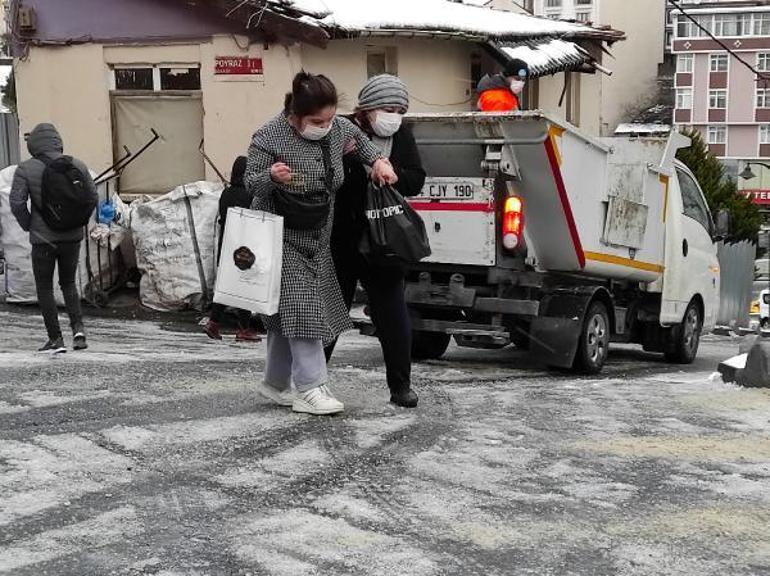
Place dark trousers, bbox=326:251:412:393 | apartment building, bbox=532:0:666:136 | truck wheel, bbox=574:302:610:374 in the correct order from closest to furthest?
dark trousers, bbox=326:251:412:393 → truck wheel, bbox=574:302:610:374 → apartment building, bbox=532:0:666:136

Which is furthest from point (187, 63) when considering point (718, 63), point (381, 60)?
point (718, 63)

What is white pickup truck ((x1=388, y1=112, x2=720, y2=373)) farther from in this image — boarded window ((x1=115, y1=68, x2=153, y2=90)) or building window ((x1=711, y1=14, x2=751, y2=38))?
building window ((x1=711, y1=14, x2=751, y2=38))

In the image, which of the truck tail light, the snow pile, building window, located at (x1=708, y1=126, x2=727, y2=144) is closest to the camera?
the truck tail light

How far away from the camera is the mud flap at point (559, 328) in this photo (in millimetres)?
8422

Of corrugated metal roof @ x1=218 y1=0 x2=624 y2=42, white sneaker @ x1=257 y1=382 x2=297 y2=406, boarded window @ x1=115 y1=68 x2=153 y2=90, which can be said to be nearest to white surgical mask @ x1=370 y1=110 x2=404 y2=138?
white sneaker @ x1=257 y1=382 x2=297 y2=406

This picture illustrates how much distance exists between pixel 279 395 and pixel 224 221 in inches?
154

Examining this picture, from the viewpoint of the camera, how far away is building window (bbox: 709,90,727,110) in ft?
215

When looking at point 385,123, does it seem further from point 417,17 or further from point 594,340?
point 417,17

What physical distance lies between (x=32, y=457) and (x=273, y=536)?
1.48 m

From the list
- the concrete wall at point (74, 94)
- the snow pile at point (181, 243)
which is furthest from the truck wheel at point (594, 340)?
the concrete wall at point (74, 94)

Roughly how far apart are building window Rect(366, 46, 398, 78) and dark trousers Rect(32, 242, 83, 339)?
7.22 metres

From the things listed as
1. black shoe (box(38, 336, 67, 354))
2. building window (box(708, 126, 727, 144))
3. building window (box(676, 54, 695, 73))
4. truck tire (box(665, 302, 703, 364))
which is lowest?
truck tire (box(665, 302, 703, 364))

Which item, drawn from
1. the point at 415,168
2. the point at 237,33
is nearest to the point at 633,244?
the point at 415,168

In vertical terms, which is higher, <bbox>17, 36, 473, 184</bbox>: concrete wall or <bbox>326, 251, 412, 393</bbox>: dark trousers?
<bbox>17, 36, 473, 184</bbox>: concrete wall
